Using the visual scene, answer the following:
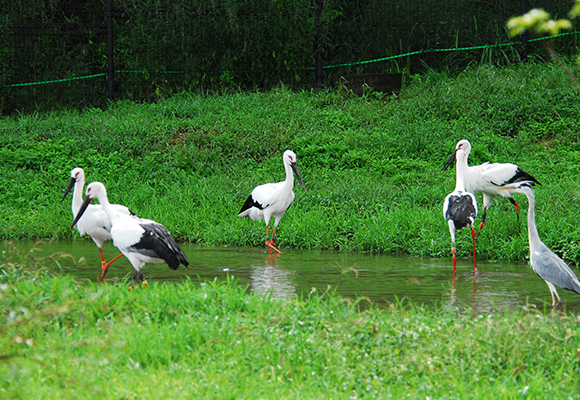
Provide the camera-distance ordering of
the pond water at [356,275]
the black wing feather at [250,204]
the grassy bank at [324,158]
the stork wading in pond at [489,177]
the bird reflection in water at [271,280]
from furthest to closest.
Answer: the black wing feather at [250,204] → the grassy bank at [324,158] → the stork wading in pond at [489,177] → the bird reflection in water at [271,280] → the pond water at [356,275]

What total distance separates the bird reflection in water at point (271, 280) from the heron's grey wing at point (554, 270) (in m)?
2.11

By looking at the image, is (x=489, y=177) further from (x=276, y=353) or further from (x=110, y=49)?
(x=110, y=49)

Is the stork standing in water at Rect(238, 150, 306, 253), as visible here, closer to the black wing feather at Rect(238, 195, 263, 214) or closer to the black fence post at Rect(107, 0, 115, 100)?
the black wing feather at Rect(238, 195, 263, 214)

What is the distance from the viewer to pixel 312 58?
51.4 feet

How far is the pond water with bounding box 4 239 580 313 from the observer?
19.8 ft

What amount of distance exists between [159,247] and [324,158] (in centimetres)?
644

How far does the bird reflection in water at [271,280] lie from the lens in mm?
6281

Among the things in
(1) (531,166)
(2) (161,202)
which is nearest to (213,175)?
(2) (161,202)

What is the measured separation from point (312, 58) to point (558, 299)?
1092cm

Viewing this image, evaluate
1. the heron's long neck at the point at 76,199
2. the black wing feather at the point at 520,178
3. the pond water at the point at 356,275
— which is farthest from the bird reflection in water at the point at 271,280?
the black wing feather at the point at 520,178

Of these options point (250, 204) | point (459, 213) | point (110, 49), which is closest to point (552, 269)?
point (459, 213)

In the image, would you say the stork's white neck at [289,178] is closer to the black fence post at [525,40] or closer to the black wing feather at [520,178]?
the black wing feather at [520,178]

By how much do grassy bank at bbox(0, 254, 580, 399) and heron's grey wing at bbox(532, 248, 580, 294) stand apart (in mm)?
835

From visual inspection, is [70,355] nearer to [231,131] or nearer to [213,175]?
[213,175]
